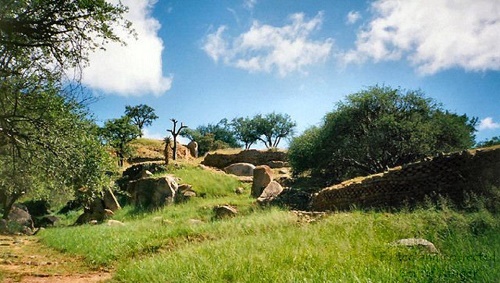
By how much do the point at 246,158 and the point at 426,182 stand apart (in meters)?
36.9

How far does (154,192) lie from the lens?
2717cm

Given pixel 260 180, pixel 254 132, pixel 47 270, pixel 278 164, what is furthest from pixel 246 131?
pixel 47 270

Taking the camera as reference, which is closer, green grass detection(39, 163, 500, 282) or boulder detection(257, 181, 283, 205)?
green grass detection(39, 163, 500, 282)

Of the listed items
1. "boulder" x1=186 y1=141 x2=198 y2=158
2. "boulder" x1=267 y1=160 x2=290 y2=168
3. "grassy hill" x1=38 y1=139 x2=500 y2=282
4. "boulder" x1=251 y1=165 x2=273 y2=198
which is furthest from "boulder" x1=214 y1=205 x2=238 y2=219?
"boulder" x1=186 y1=141 x2=198 y2=158

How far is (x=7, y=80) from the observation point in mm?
10914

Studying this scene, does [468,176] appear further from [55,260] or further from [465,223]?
[55,260]

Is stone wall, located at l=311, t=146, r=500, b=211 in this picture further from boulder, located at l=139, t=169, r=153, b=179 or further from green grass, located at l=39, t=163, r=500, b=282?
boulder, located at l=139, t=169, r=153, b=179

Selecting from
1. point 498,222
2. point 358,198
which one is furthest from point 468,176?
point 498,222

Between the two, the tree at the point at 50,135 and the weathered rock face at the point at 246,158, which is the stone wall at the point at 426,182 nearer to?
the tree at the point at 50,135

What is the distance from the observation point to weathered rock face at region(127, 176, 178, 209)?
2663 centimetres

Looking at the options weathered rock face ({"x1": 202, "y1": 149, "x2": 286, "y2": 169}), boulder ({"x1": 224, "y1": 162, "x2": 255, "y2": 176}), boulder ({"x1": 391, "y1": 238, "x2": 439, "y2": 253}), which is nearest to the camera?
boulder ({"x1": 391, "y1": 238, "x2": 439, "y2": 253})

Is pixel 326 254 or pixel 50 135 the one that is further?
pixel 50 135

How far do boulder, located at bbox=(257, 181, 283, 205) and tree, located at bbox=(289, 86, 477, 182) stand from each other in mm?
5797

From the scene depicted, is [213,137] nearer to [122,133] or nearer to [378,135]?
[122,133]
